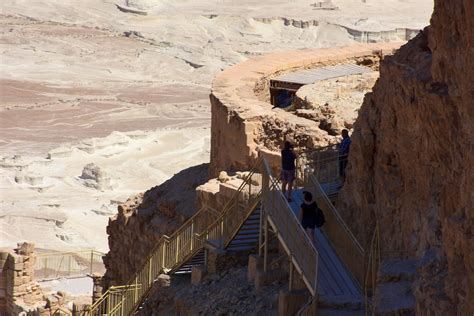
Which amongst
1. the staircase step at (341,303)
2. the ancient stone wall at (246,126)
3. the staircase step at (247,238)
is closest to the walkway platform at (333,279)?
the staircase step at (341,303)

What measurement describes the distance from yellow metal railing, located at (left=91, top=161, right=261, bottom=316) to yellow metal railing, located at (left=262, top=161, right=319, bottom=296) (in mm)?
655

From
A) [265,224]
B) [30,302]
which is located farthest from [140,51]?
[265,224]

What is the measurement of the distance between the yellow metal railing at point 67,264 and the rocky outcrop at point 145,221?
433cm

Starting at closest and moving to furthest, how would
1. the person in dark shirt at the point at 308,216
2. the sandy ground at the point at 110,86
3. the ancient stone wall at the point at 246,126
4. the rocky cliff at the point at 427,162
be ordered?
the rocky cliff at the point at 427,162 → the person in dark shirt at the point at 308,216 → the ancient stone wall at the point at 246,126 → the sandy ground at the point at 110,86

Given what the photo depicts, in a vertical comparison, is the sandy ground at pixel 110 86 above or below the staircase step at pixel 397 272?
below

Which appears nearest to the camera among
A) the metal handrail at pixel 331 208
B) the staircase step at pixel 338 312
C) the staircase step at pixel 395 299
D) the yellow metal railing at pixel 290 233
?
the staircase step at pixel 395 299

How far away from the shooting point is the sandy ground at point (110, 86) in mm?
34562

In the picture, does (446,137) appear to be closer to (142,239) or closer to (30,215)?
(142,239)

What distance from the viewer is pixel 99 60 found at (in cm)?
6519

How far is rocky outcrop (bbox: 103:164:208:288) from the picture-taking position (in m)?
20.1

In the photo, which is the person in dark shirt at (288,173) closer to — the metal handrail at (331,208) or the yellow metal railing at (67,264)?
the metal handrail at (331,208)

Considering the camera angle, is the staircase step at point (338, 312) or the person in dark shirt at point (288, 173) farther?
the person in dark shirt at point (288, 173)

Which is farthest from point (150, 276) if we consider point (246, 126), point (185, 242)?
point (246, 126)

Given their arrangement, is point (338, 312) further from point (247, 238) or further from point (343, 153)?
point (247, 238)
